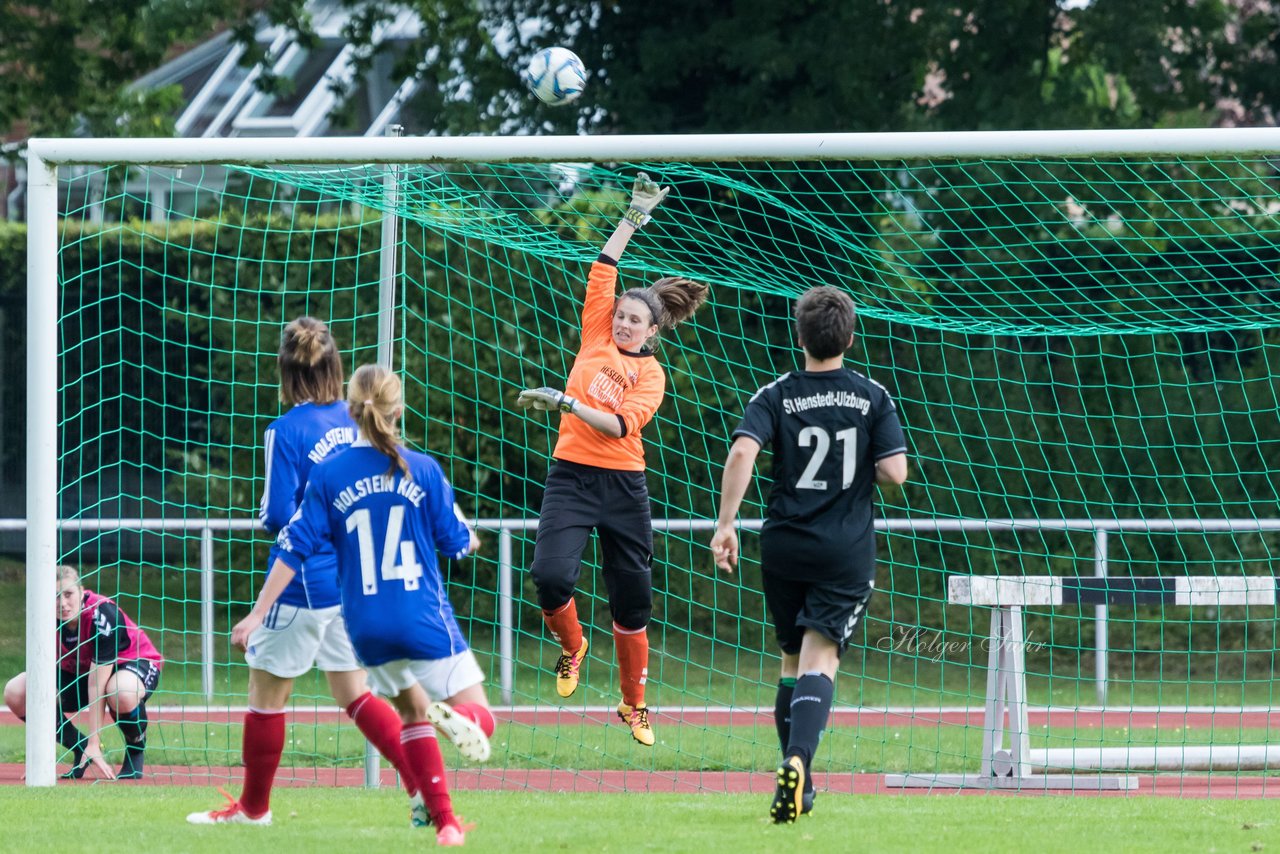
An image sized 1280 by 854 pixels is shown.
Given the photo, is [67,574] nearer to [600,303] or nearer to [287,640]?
[600,303]

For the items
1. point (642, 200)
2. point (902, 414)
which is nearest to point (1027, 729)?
point (642, 200)

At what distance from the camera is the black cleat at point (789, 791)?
5.59 meters

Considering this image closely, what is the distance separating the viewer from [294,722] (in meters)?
10.1

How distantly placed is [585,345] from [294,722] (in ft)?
13.3

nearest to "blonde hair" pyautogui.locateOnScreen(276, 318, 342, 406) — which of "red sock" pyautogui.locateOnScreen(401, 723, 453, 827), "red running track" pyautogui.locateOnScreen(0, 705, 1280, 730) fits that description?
"red sock" pyautogui.locateOnScreen(401, 723, 453, 827)

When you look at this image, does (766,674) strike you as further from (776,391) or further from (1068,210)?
(776,391)

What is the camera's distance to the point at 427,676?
16.7ft

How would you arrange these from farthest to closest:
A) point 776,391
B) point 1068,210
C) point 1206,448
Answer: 1. point 1068,210
2. point 1206,448
3. point 776,391

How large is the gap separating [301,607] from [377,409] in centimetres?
89

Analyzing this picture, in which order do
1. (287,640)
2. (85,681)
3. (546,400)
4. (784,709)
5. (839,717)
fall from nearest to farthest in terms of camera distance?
(287,640)
(784,709)
(546,400)
(85,681)
(839,717)

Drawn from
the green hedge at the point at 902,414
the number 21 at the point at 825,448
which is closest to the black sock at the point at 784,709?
the number 21 at the point at 825,448

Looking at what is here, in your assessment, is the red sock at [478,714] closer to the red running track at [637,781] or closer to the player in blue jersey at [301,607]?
the player in blue jersey at [301,607]

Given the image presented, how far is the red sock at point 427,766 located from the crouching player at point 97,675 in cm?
358

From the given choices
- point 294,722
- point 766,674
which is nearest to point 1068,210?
point 766,674
